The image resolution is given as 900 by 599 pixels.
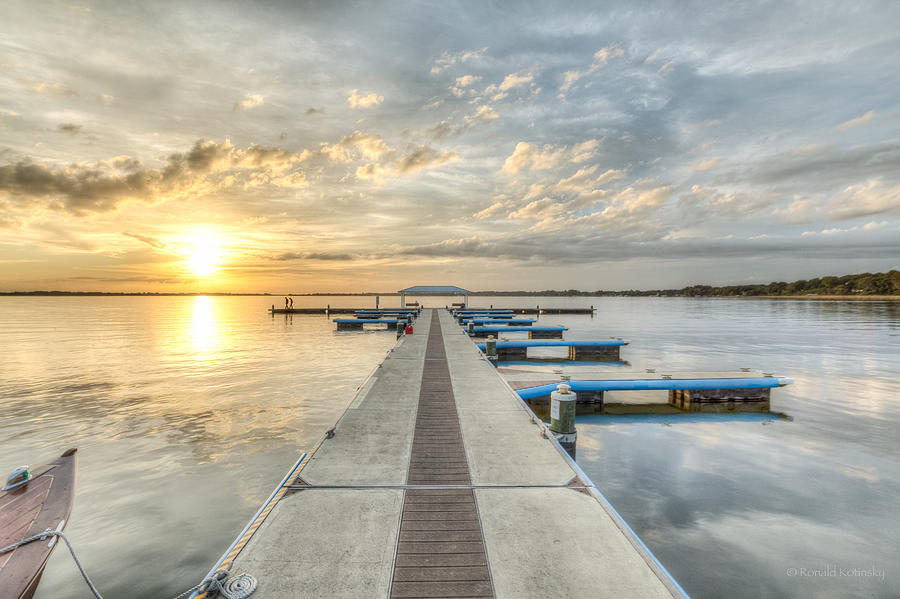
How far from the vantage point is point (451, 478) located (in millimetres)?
6410

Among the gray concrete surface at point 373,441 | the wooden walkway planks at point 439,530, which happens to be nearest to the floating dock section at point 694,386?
the gray concrete surface at point 373,441

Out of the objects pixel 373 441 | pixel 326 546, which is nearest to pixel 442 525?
pixel 326 546

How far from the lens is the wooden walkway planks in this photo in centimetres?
A: 404

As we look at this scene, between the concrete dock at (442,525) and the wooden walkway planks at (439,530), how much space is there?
0.02 meters

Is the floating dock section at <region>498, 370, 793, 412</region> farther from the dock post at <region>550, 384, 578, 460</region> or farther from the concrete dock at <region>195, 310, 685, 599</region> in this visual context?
the concrete dock at <region>195, 310, 685, 599</region>

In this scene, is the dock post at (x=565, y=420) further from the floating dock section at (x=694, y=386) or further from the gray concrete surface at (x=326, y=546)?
the floating dock section at (x=694, y=386)

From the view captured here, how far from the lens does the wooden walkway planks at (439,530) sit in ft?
13.3

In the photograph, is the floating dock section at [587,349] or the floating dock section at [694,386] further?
the floating dock section at [587,349]

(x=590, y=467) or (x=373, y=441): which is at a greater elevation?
(x=373, y=441)

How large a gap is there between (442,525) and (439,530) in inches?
4.2

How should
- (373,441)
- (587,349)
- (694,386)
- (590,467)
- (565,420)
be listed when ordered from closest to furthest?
(373,441) → (565,420) → (590,467) → (694,386) → (587,349)

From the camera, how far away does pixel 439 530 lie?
4.97 metres

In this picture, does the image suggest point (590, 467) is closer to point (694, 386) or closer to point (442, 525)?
point (442, 525)

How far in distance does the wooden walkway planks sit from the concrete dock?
0.02m
